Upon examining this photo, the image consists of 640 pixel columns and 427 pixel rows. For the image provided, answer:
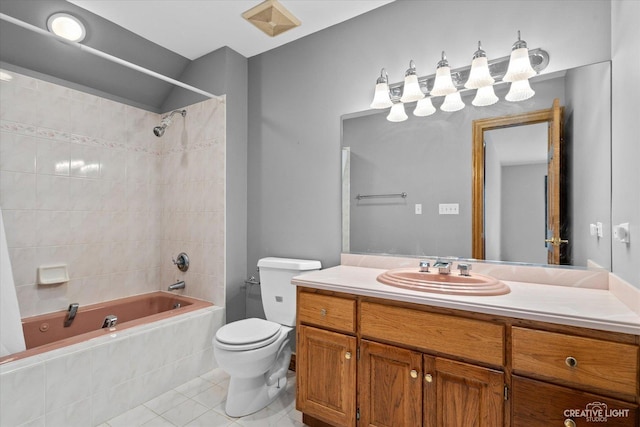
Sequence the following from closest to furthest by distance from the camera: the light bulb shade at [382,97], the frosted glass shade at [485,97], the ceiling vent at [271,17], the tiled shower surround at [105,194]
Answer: the frosted glass shade at [485,97]
the light bulb shade at [382,97]
the ceiling vent at [271,17]
the tiled shower surround at [105,194]

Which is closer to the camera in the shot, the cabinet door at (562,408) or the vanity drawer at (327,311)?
the cabinet door at (562,408)

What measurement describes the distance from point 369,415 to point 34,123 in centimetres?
287

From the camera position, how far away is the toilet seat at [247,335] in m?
1.80

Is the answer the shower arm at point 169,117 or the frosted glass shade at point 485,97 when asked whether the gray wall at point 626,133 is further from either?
the shower arm at point 169,117

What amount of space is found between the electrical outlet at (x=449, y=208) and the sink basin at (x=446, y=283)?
0.35m

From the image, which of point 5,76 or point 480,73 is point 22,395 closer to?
point 5,76

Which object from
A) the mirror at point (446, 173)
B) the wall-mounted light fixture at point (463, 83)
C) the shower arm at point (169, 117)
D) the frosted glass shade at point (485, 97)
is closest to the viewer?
the mirror at point (446, 173)

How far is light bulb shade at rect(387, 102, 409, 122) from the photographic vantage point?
6.43 feet

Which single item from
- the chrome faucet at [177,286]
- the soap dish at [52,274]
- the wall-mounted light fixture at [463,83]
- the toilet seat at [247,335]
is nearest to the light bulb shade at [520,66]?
the wall-mounted light fixture at [463,83]

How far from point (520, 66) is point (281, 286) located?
6.30 feet

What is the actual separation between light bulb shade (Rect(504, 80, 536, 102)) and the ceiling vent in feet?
4.80

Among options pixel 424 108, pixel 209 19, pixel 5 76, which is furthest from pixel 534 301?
pixel 5 76

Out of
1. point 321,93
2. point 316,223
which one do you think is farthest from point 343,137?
point 316,223

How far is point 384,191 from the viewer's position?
6.68ft
